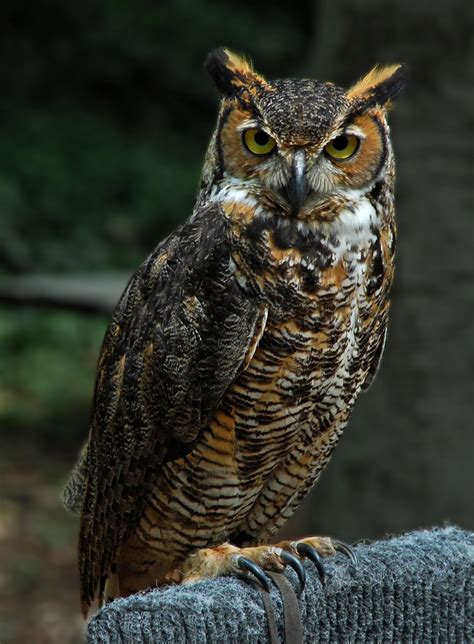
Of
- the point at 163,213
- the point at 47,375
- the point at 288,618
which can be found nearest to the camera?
the point at 288,618

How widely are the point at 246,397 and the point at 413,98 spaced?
2.40 m

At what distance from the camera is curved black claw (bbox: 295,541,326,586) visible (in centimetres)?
171

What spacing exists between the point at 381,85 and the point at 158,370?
27.7 inches

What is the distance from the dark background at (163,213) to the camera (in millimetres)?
4156

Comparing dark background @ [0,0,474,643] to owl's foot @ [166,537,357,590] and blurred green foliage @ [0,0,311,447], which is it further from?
owl's foot @ [166,537,357,590]

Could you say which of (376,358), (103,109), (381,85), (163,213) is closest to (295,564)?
(376,358)

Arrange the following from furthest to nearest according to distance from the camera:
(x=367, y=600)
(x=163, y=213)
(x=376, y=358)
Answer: (x=163, y=213)
(x=376, y=358)
(x=367, y=600)

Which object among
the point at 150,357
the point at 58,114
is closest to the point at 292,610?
the point at 150,357

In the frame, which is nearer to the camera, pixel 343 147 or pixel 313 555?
pixel 313 555

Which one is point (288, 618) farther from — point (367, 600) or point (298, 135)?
point (298, 135)

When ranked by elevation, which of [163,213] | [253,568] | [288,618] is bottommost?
[288,618]

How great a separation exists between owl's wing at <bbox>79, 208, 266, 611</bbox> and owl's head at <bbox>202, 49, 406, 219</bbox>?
0.39 ft

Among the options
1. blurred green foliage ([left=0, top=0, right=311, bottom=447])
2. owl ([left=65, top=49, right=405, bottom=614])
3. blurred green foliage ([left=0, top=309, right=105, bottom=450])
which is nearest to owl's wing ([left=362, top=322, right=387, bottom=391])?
owl ([left=65, top=49, right=405, bottom=614])

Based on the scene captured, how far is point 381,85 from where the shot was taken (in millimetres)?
2109
